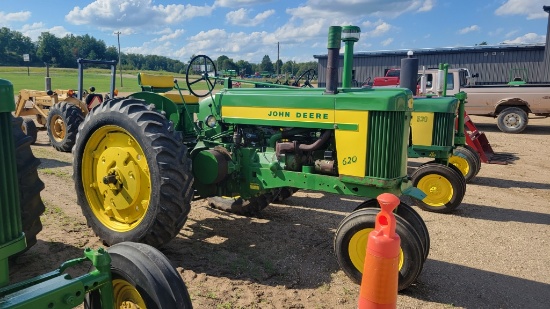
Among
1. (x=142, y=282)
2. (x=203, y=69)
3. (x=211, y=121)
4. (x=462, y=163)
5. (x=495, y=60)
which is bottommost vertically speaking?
(x=462, y=163)

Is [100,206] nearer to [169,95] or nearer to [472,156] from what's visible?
[169,95]

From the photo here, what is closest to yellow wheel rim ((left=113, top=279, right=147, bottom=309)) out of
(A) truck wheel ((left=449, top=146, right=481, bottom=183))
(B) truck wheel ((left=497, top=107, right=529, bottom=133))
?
(A) truck wheel ((left=449, top=146, right=481, bottom=183))

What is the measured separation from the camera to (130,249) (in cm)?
236

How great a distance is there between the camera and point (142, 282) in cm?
223

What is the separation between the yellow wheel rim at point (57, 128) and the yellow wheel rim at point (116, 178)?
6.26m

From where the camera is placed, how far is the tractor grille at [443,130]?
6910 mm

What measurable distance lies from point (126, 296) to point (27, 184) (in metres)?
1.84

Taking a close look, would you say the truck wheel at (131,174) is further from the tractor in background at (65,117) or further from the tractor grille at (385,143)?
the tractor in background at (65,117)

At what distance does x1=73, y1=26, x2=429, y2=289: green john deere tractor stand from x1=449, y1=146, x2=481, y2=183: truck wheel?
4.12 m

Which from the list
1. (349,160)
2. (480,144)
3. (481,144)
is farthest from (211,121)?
(481,144)

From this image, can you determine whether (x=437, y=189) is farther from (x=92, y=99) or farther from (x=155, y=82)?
(x=92, y=99)

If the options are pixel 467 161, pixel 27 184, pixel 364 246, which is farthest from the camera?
pixel 467 161

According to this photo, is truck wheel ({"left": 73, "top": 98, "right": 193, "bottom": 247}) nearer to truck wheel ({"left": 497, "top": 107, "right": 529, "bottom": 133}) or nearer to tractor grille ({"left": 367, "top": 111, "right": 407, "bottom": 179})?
tractor grille ({"left": 367, "top": 111, "right": 407, "bottom": 179})

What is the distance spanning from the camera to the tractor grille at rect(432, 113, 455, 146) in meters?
6.91
